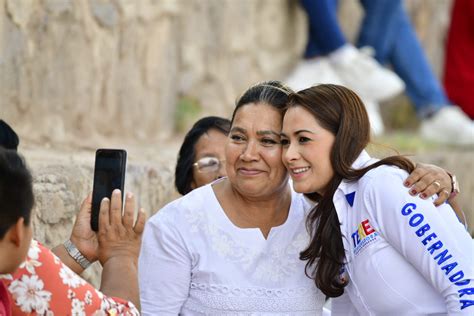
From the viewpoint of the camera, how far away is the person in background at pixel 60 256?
2.16 m

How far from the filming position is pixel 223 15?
6246mm

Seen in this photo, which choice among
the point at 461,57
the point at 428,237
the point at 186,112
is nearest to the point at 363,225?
the point at 428,237

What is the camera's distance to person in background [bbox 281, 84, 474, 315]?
2752mm

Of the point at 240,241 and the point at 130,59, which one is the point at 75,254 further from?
the point at 130,59

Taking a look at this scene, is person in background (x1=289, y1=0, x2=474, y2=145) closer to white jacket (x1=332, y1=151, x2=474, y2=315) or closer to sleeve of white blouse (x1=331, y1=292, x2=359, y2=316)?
sleeve of white blouse (x1=331, y1=292, x2=359, y2=316)

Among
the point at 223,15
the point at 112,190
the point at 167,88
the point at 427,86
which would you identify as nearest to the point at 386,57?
the point at 427,86

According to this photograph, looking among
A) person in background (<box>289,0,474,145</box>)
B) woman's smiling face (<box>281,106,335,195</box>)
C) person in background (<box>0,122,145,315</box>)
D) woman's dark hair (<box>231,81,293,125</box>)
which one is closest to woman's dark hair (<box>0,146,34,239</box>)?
person in background (<box>0,122,145,315</box>)

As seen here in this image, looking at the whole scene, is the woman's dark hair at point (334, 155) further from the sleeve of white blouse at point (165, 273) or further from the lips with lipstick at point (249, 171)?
the sleeve of white blouse at point (165, 273)

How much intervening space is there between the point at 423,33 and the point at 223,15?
324 centimetres

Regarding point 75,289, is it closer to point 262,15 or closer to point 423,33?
point 262,15

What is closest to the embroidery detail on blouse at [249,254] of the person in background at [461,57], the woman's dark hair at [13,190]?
the woman's dark hair at [13,190]

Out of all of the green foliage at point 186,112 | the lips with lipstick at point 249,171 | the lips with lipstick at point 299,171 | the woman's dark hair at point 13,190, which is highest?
the woman's dark hair at point 13,190

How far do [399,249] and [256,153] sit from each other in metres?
0.61

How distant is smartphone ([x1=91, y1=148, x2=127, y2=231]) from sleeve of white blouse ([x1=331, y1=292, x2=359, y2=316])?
95 cm
